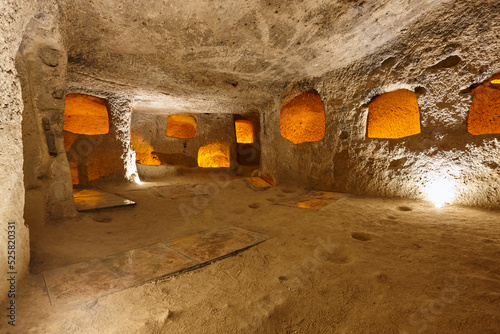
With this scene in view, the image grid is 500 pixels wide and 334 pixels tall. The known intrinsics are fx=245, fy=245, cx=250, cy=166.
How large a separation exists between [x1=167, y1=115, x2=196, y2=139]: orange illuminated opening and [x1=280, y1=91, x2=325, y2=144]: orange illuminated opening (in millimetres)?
4957

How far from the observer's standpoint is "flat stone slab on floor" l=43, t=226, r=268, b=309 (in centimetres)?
154

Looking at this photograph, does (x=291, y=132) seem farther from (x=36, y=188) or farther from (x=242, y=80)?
(x=36, y=188)

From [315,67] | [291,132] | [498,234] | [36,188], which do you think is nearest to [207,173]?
[291,132]

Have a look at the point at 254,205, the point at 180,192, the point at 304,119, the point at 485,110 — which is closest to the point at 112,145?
the point at 180,192

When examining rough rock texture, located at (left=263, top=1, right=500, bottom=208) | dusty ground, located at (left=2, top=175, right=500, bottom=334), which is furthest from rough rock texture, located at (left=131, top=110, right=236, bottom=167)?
dusty ground, located at (left=2, top=175, right=500, bottom=334)

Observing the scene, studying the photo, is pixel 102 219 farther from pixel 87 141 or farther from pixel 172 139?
pixel 172 139

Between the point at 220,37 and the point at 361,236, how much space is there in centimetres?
316

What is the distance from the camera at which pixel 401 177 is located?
382 centimetres

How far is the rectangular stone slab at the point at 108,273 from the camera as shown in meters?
1.52

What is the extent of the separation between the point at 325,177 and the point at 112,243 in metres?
3.79

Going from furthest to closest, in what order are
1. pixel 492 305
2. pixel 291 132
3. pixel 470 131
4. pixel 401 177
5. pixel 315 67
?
1. pixel 291 132
2. pixel 315 67
3. pixel 401 177
4. pixel 470 131
5. pixel 492 305

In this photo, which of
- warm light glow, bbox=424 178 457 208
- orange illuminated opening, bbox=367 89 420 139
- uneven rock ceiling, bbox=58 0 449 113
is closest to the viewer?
uneven rock ceiling, bbox=58 0 449 113

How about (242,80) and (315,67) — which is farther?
(242,80)

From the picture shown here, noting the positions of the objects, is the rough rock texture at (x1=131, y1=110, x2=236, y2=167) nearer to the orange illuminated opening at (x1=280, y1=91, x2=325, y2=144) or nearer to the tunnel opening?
the tunnel opening
